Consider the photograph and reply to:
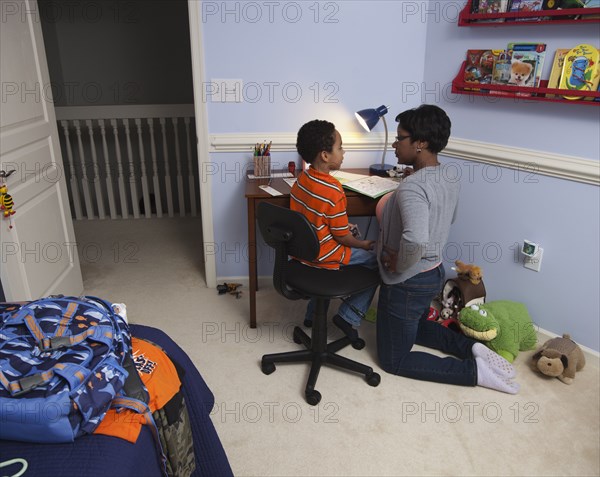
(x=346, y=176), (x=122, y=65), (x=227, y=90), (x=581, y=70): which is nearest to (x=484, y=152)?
(x=581, y=70)

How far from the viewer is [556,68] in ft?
6.95

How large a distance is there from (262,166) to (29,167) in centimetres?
113

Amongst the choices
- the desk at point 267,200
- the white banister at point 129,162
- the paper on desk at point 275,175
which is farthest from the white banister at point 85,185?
the desk at point 267,200

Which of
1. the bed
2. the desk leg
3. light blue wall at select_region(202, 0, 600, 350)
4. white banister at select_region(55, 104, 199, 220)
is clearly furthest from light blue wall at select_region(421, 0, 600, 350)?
white banister at select_region(55, 104, 199, 220)

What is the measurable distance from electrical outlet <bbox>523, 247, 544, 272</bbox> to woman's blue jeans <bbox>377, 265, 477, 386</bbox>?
521mm

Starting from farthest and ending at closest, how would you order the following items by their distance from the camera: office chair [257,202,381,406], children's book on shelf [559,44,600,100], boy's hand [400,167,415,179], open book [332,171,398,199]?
Result: boy's hand [400,167,415,179]
open book [332,171,398,199]
children's book on shelf [559,44,600,100]
office chair [257,202,381,406]

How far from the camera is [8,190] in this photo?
7.04 ft

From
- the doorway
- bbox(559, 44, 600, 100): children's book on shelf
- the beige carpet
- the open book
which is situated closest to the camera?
the beige carpet

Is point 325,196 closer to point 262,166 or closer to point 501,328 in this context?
point 262,166

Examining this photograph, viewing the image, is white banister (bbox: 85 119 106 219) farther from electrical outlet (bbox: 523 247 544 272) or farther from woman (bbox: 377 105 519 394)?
electrical outlet (bbox: 523 247 544 272)

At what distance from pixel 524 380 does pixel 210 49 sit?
7.23ft

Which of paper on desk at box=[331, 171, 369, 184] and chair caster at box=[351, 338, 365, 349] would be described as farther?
paper on desk at box=[331, 171, 369, 184]

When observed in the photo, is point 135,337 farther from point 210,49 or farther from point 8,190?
point 210,49

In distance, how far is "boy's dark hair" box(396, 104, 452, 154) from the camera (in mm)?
Result: 1827
